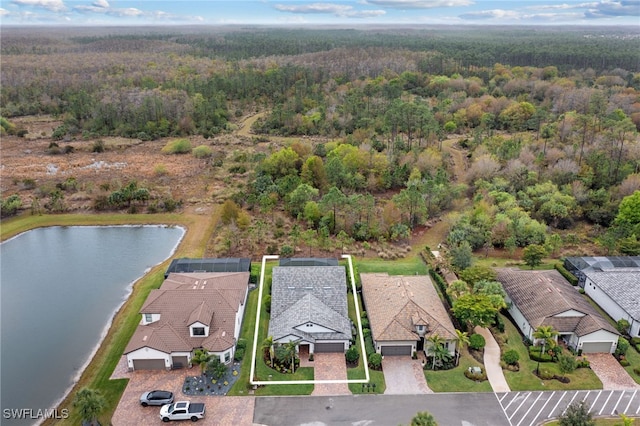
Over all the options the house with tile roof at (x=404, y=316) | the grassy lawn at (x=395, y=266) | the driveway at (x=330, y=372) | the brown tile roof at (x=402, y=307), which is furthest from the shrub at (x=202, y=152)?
the driveway at (x=330, y=372)

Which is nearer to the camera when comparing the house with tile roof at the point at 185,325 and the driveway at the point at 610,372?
the driveway at the point at 610,372

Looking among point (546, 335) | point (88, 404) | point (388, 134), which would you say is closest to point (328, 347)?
point (546, 335)

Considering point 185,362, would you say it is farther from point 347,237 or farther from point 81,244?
point 81,244

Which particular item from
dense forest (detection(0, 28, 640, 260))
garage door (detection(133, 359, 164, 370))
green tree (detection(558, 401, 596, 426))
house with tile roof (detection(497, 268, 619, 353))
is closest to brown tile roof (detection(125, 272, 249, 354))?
garage door (detection(133, 359, 164, 370))

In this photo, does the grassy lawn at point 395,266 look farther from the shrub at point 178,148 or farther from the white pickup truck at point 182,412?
the shrub at point 178,148

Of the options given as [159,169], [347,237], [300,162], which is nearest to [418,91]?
[300,162]

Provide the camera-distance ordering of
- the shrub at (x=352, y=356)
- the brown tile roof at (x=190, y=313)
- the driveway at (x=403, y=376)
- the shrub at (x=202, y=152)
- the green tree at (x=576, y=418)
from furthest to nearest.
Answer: the shrub at (x=202, y=152) → the shrub at (x=352, y=356) → the brown tile roof at (x=190, y=313) → the driveway at (x=403, y=376) → the green tree at (x=576, y=418)

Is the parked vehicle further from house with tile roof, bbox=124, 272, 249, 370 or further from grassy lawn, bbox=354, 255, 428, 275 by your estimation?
grassy lawn, bbox=354, 255, 428, 275

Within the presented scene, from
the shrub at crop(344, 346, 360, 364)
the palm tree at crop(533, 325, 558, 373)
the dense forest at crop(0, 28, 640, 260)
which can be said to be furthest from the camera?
the dense forest at crop(0, 28, 640, 260)
